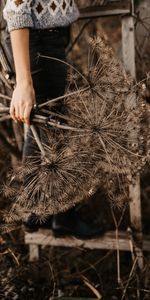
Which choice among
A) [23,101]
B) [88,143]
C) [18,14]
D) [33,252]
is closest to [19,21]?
[18,14]

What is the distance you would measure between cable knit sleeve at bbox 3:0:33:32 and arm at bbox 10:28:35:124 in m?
0.02

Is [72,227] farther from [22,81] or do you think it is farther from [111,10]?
[111,10]

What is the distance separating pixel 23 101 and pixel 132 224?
0.96 meters

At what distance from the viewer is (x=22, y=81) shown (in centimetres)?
175

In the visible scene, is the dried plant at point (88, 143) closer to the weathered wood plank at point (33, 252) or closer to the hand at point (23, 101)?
the hand at point (23, 101)

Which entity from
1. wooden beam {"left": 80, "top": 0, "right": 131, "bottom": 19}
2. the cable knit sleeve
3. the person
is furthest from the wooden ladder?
the cable knit sleeve

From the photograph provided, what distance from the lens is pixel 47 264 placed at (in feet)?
8.42

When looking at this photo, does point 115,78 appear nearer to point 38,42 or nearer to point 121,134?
point 121,134

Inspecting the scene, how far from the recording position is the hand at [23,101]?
1.73m

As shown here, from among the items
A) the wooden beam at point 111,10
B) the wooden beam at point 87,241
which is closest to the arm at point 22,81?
the wooden beam at point 111,10

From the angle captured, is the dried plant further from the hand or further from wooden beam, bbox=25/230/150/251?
wooden beam, bbox=25/230/150/251

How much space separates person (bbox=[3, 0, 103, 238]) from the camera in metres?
1.74

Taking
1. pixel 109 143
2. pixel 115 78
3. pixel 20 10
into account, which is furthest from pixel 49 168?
pixel 20 10

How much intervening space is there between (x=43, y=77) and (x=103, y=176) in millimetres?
470
